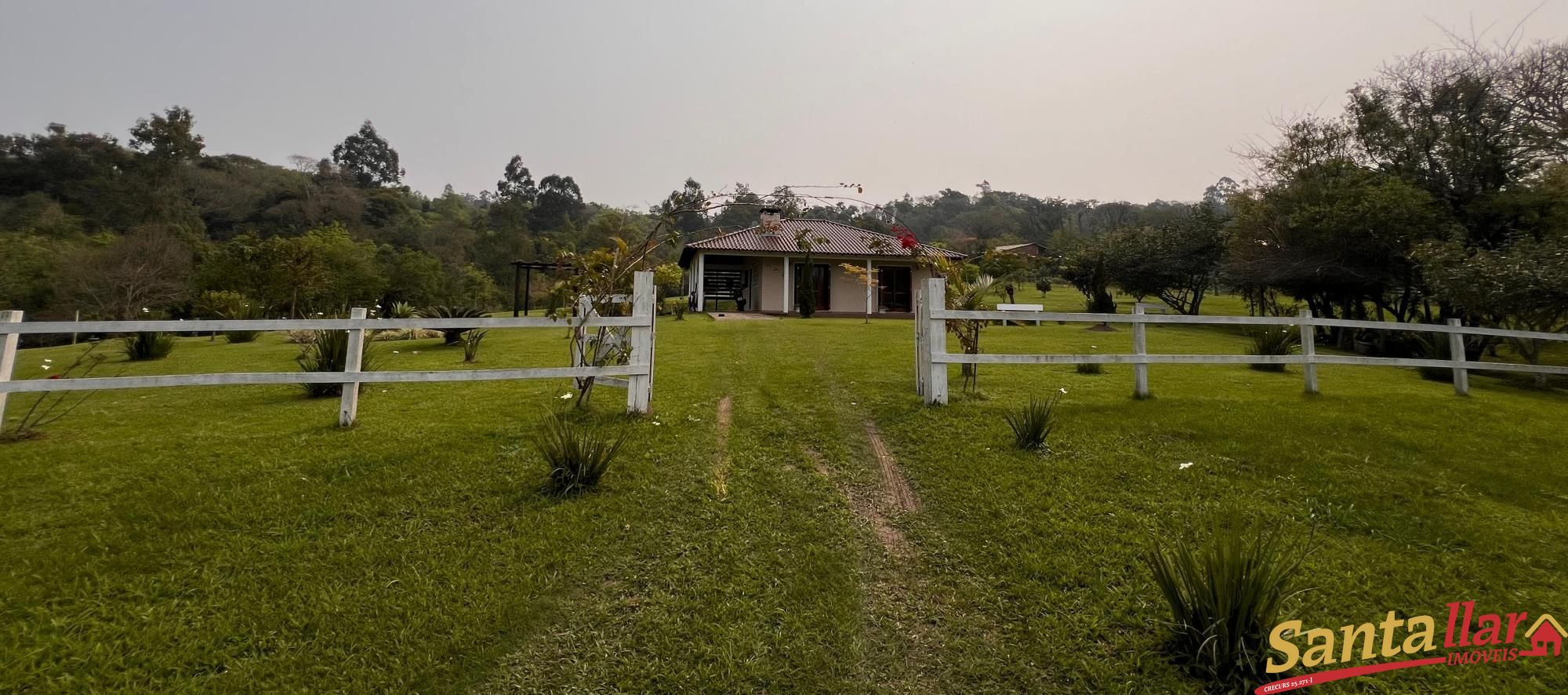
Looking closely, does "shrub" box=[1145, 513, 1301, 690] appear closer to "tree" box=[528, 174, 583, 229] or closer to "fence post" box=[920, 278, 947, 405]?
"fence post" box=[920, 278, 947, 405]

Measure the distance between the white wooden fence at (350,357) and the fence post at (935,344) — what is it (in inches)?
105

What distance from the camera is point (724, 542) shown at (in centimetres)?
319

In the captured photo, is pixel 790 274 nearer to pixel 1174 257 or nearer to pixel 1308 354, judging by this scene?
pixel 1174 257

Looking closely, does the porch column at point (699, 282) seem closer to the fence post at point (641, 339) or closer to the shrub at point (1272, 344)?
the shrub at point (1272, 344)

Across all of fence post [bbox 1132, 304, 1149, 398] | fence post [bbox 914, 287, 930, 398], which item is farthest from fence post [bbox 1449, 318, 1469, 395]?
fence post [bbox 914, 287, 930, 398]

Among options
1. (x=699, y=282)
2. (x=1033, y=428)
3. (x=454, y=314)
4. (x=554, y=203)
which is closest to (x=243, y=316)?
(x=454, y=314)

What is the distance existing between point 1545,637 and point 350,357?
282 inches

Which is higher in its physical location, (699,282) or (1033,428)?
(699,282)

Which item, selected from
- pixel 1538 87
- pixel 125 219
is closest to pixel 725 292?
pixel 1538 87

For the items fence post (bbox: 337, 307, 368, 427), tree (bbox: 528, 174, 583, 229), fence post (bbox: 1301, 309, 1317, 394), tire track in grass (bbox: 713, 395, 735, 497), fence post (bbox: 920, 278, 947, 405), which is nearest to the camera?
tire track in grass (bbox: 713, 395, 735, 497)

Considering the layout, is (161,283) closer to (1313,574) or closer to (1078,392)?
(1078,392)

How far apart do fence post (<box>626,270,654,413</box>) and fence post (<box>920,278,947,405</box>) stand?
2.65 metres

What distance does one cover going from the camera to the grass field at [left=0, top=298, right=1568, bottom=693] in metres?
2.25

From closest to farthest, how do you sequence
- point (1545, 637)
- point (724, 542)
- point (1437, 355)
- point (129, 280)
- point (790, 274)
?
point (1545, 637) < point (724, 542) < point (1437, 355) < point (129, 280) < point (790, 274)
